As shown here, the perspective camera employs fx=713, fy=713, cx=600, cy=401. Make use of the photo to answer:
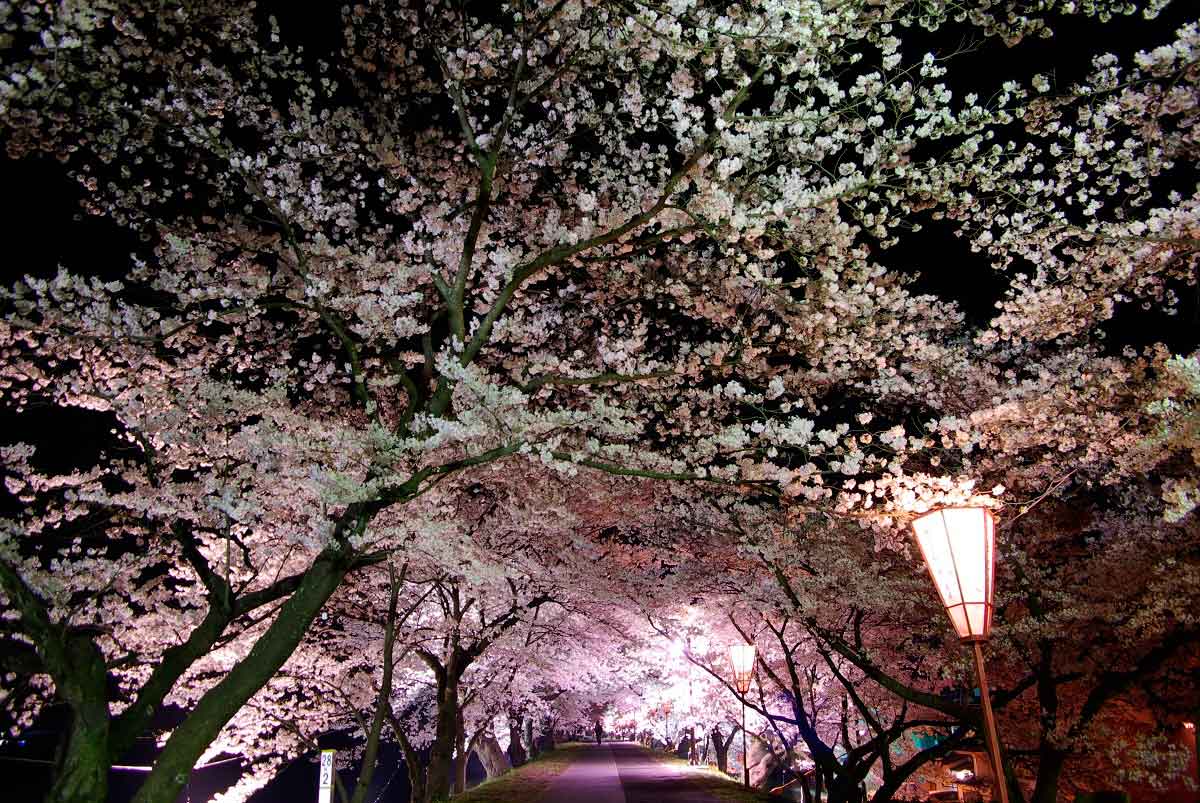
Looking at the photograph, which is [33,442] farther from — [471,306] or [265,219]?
[471,306]

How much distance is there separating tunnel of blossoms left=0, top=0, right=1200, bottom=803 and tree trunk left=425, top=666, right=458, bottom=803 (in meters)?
0.08

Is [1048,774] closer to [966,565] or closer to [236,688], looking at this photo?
[966,565]

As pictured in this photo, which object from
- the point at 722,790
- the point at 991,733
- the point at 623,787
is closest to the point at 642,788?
the point at 623,787

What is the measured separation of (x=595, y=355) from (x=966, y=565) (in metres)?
6.91

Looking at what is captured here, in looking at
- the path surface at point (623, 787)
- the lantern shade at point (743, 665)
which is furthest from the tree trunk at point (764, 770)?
the lantern shade at point (743, 665)

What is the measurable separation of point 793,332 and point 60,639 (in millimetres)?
8726

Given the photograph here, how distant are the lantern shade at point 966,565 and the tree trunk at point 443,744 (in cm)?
1244

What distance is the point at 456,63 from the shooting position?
862 centimetres

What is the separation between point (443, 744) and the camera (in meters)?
15.2

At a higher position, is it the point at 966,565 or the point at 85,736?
the point at 966,565

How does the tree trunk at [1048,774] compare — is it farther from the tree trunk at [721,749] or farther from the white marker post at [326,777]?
the tree trunk at [721,749]

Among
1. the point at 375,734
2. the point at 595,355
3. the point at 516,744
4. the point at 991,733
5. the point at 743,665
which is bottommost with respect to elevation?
the point at 516,744

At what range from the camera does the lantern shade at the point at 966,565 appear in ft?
17.8

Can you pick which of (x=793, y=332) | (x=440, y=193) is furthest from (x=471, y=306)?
(x=793, y=332)
